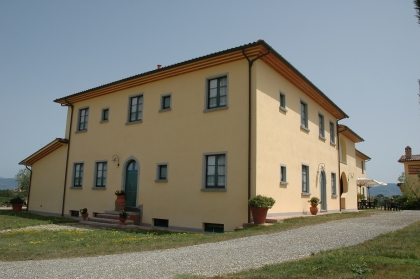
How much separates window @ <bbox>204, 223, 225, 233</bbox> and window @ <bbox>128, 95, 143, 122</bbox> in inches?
259

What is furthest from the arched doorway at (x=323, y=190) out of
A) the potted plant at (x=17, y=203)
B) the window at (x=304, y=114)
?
the potted plant at (x=17, y=203)

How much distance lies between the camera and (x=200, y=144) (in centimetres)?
1504

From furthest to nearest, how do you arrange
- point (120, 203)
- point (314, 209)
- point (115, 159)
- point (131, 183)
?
point (115, 159)
point (314, 209)
point (131, 183)
point (120, 203)

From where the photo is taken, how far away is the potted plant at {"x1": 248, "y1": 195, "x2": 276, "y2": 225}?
12.5 metres

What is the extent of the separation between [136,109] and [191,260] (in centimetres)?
1228

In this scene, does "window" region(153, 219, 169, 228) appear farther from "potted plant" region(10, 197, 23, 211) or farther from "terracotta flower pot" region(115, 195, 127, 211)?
"potted plant" region(10, 197, 23, 211)

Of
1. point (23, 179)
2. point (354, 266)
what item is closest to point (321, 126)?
point (354, 266)

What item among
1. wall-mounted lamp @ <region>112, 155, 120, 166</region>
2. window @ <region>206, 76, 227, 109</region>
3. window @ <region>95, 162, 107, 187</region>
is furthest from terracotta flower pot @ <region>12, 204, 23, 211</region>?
window @ <region>206, 76, 227, 109</region>

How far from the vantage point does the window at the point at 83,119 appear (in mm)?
21203

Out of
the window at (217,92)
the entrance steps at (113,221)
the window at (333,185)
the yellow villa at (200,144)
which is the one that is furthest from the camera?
the window at (333,185)

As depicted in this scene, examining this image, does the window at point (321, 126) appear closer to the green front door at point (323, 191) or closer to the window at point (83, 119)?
the green front door at point (323, 191)

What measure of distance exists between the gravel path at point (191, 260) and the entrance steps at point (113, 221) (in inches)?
299

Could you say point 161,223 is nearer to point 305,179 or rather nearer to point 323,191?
point 305,179

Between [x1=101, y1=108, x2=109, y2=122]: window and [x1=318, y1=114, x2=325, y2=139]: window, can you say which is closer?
[x1=101, y1=108, x2=109, y2=122]: window
